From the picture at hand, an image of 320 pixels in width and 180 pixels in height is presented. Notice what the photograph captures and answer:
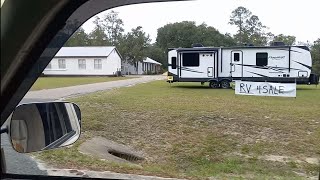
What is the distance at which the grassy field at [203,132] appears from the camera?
412cm

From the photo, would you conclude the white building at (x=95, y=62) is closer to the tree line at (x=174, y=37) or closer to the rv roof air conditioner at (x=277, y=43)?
the tree line at (x=174, y=37)

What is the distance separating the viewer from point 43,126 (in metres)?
1.58

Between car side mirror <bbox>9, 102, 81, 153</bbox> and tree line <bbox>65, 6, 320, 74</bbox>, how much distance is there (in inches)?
13.7

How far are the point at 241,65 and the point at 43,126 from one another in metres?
2.55

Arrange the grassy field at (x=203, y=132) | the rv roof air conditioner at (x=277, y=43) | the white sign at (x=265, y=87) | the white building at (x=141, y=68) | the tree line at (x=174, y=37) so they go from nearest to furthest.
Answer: the tree line at (x=174, y=37)
the rv roof air conditioner at (x=277, y=43)
the white building at (x=141, y=68)
the white sign at (x=265, y=87)
the grassy field at (x=203, y=132)

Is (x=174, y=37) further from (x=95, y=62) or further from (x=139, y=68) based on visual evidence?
(x=95, y=62)

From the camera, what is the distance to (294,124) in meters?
6.43

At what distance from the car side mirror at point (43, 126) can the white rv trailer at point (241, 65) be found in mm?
983

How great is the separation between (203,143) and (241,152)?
0.91 metres

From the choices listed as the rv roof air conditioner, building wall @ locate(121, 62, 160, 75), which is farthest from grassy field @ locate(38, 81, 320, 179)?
the rv roof air conditioner

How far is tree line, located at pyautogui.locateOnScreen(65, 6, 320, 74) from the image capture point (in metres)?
1.86

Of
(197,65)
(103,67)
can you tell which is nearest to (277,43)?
(197,65)

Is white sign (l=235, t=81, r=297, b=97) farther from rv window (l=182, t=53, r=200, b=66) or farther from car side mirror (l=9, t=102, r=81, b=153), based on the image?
car side mirror (l=9, t=102, r=81, b=153)

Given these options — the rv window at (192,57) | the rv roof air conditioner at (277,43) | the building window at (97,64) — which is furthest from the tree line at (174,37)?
the rv window at (192,57)
